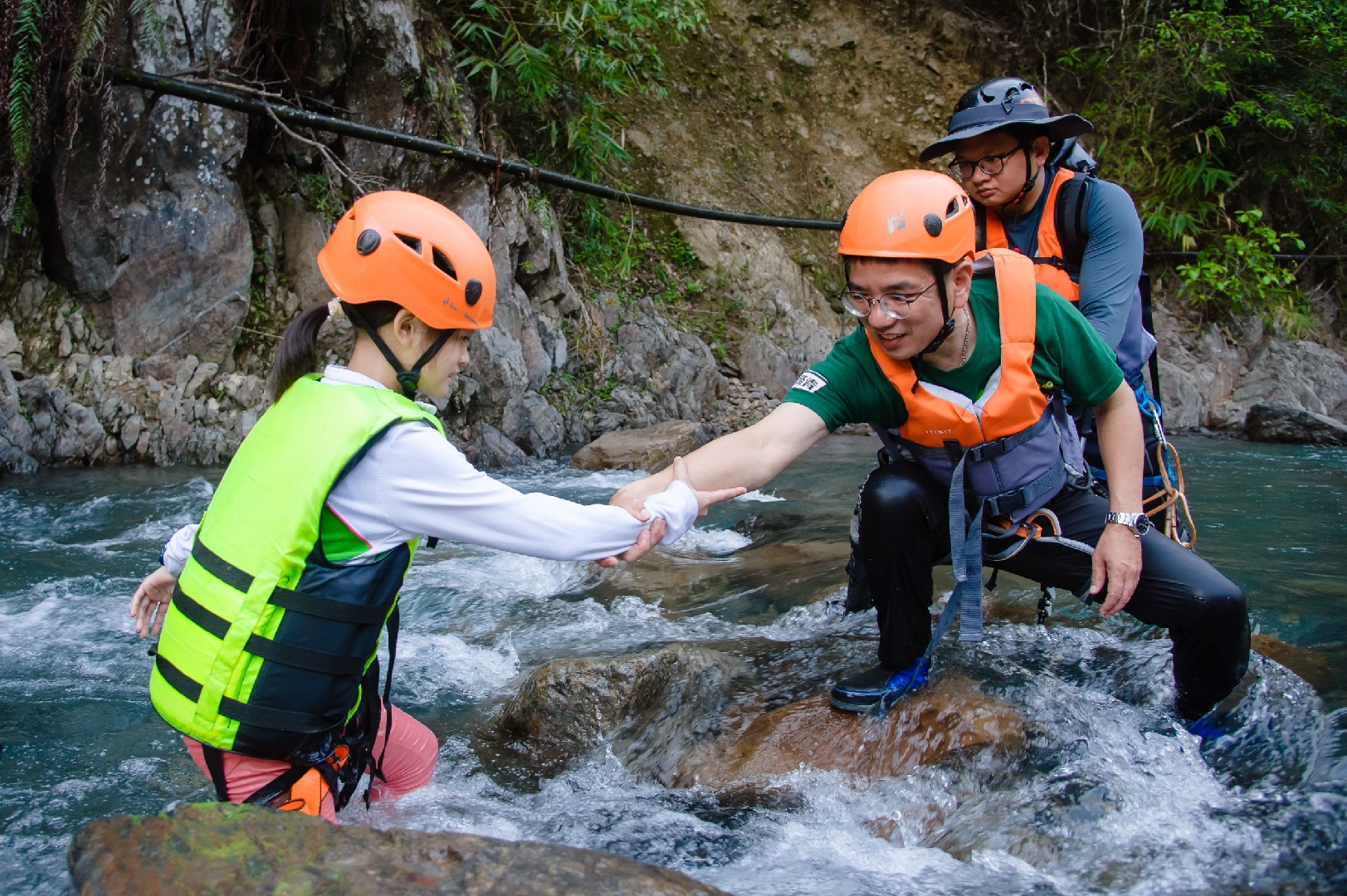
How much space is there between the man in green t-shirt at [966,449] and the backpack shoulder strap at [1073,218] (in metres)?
0.66

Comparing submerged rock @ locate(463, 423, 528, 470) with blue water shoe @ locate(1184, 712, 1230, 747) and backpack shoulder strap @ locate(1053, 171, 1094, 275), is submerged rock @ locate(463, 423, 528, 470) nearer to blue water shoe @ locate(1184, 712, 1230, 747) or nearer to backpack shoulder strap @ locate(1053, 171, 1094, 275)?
backpack shoulder strap @ locate(1053, 171, 1094, 275)

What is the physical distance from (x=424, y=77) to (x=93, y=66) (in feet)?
8.46

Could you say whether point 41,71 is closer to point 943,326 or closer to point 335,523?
point 335,523

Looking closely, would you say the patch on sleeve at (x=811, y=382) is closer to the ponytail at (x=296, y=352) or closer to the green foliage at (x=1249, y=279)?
the ponytail at (x=296, y=352)

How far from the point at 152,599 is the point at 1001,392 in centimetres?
234

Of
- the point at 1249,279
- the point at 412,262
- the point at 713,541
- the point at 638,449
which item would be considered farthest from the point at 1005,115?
the point at 1249,279

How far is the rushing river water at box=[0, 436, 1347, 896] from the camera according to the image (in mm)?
2494

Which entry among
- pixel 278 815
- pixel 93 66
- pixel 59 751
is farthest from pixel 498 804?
pixel 93 66

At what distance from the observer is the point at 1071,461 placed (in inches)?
120

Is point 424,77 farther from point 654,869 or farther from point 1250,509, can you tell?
point 654,869

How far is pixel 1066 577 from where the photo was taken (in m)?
3.00

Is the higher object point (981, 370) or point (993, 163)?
point (993, 163)

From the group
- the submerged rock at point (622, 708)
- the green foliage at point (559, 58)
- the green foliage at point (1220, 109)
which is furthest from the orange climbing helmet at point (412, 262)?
the green foliage at point (1220, 109)

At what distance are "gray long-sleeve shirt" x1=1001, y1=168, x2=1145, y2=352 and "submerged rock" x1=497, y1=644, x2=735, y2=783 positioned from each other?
1741 millimetres
